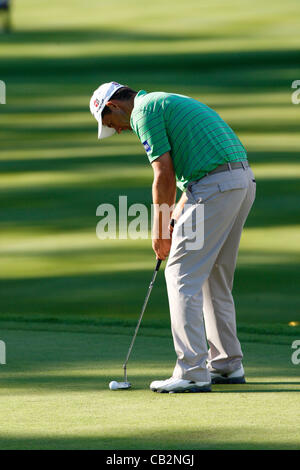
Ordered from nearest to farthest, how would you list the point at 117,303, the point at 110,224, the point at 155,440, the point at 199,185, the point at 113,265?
the point at 155,440, the point at 199,185, the point at 117,303, the point at 113,265, the point at 110,224

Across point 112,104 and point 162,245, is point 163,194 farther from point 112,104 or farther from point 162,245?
point 112,104

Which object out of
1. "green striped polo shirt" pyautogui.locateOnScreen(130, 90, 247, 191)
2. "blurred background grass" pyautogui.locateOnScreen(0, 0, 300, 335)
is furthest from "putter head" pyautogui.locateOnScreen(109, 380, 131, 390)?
"blurred background grass" pyautogui.locateOnScreen(0, 0, 300, 335)

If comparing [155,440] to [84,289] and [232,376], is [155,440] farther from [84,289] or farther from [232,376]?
[84,289]

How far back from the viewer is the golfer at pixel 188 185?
479 cm

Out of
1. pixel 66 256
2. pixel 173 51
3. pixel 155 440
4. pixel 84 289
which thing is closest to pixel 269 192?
pixel 66 256

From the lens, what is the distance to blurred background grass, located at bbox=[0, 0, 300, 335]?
796 cm

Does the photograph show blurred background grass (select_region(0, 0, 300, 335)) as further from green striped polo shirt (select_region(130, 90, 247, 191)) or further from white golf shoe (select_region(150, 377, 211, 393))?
green striped polo shirt (select_region(130, 90, 247, 191))

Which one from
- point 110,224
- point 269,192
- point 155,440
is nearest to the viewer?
point 155,440

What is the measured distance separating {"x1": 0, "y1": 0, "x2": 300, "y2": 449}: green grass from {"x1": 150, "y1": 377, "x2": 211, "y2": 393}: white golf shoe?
7cm

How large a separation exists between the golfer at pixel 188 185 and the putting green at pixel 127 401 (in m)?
0.26

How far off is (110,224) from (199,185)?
19.7ft

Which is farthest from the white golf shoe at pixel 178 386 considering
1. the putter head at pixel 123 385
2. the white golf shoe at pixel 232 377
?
the white golf shoe at pixel 232 377

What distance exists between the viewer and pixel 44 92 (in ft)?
68.5

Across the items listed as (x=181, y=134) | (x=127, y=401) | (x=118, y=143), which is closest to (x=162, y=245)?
(x=181, y=134)
